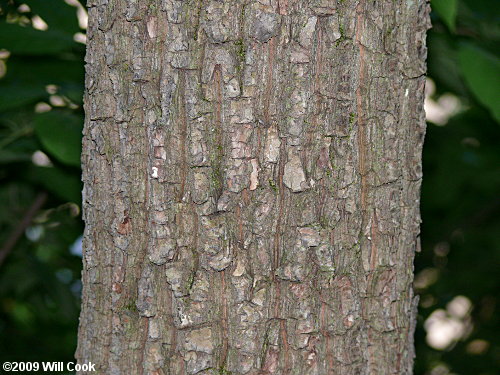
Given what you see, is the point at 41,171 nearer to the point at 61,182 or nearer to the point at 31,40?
the point at 61,182

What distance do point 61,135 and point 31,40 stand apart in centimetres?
25

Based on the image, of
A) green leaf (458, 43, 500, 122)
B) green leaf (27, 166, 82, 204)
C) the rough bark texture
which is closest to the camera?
the rough bark texture

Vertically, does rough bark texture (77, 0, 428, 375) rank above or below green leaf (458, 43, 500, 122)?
below

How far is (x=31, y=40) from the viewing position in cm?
148

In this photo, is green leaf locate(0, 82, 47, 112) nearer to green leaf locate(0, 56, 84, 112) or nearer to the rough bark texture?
green leaf locate(0, 56, 84, 112)

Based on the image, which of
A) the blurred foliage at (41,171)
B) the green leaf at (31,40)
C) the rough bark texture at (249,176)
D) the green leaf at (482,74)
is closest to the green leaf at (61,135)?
the blurred foliage at (41,171)

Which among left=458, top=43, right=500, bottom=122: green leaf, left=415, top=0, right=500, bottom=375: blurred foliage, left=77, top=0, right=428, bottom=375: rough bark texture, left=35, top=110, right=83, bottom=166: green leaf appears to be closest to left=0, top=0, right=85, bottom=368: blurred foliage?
left=35, top=110, right=83, bottom=166: green leaf

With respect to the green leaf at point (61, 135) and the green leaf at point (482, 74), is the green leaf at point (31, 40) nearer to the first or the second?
the green leaf at point (61, 135)

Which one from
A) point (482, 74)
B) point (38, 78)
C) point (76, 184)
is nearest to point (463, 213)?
point (482, 74)

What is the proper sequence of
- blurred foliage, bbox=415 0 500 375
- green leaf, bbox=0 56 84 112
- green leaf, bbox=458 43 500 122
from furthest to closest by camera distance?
blurred foliage, bbox=415 0 500 375 → green leaf, bbox=0 56 84 112 → green leaf, bbox=458 43 500 122

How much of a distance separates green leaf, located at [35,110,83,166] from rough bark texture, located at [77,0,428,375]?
0.31 m

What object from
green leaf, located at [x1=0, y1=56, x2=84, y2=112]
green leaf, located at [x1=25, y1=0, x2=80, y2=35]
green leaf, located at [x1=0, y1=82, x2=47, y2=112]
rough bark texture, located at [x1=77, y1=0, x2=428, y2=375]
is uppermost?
green leaf, located at [x1=25, y1=0, x2=80, y2=35]

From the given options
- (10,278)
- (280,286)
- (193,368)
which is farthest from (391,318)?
(10,278)

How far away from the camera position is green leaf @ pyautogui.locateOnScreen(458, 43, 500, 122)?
137cm
